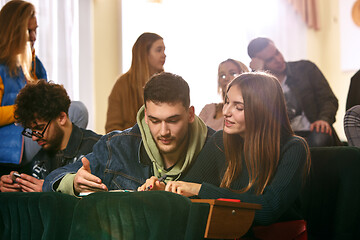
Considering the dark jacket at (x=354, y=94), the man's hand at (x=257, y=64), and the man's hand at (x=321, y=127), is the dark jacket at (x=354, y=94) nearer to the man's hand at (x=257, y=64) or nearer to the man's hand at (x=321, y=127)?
the man's hand at (x=321, y=127)

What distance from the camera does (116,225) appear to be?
3.78 ft

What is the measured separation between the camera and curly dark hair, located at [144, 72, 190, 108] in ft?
6.33

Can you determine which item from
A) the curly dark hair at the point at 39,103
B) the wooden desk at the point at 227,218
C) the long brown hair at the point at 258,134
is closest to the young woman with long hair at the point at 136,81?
the curly dark hair at the point at 39,103

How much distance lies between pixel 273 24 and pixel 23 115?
367 centimetres

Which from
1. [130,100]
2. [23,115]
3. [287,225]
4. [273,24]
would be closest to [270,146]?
[287,225]

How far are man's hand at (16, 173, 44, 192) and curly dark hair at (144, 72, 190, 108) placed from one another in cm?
64

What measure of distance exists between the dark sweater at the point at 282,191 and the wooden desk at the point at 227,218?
0.22 m

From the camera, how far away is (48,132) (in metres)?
2.44

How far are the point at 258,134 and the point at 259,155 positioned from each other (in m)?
0.08

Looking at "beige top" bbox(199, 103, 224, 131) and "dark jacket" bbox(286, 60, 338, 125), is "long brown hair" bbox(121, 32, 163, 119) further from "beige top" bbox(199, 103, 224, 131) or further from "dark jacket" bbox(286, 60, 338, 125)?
"dark jacket" bbox(286, 60, 338, 125)

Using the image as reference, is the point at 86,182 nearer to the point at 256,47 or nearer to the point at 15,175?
the point at 15,175

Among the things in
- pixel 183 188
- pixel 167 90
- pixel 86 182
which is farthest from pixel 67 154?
pixel 183 188

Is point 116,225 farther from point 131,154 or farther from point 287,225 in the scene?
point 131,154

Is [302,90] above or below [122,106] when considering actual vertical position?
above
